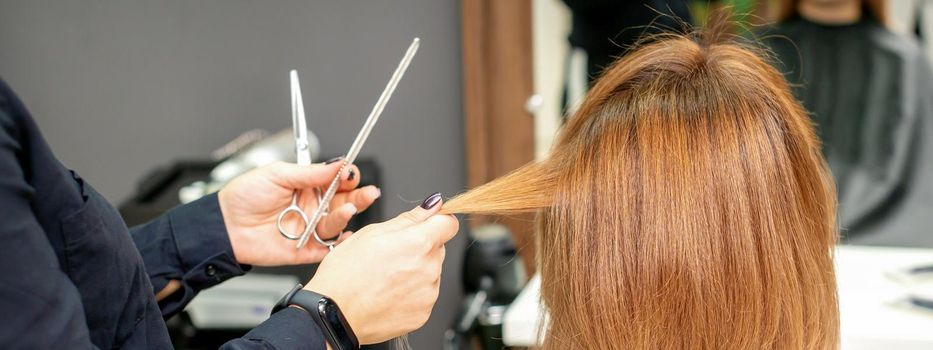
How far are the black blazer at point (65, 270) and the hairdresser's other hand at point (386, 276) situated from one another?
0.05 metres

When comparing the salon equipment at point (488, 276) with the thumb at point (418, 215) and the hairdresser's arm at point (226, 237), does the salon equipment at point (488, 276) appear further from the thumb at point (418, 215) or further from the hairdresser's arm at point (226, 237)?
the thumb at point (418, 215)

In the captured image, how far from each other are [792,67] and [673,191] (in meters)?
1.46

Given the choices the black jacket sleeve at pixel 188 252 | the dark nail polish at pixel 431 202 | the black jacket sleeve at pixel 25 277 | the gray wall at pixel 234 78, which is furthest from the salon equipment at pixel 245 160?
the black jacket sleeve at pixel 25 277

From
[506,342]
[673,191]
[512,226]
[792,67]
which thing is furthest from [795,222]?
[512,226]

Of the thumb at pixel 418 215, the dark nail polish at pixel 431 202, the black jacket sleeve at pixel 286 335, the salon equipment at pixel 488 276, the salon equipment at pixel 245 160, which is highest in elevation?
the dark nail polish at pixel 431 202

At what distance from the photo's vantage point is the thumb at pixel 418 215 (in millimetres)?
1038

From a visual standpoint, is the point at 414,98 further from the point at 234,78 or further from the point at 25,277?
the point at 25,277

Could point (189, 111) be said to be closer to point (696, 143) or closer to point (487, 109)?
point (487, 109)

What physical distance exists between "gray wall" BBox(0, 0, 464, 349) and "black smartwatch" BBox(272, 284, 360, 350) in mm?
1778

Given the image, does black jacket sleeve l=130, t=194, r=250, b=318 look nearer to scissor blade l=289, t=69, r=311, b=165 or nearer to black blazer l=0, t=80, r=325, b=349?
scissor blade l=289, t=69, r=311, b=165

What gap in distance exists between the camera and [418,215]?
1.06 m

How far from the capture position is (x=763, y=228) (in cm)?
102

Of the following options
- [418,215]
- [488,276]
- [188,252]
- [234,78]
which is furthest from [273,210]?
[234,78]

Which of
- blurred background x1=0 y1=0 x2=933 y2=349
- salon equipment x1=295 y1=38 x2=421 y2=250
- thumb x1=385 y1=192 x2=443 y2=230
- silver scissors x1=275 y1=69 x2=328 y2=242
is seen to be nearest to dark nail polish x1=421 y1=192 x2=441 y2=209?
thumb x1=385 y1=192 x2=443 y2=230
